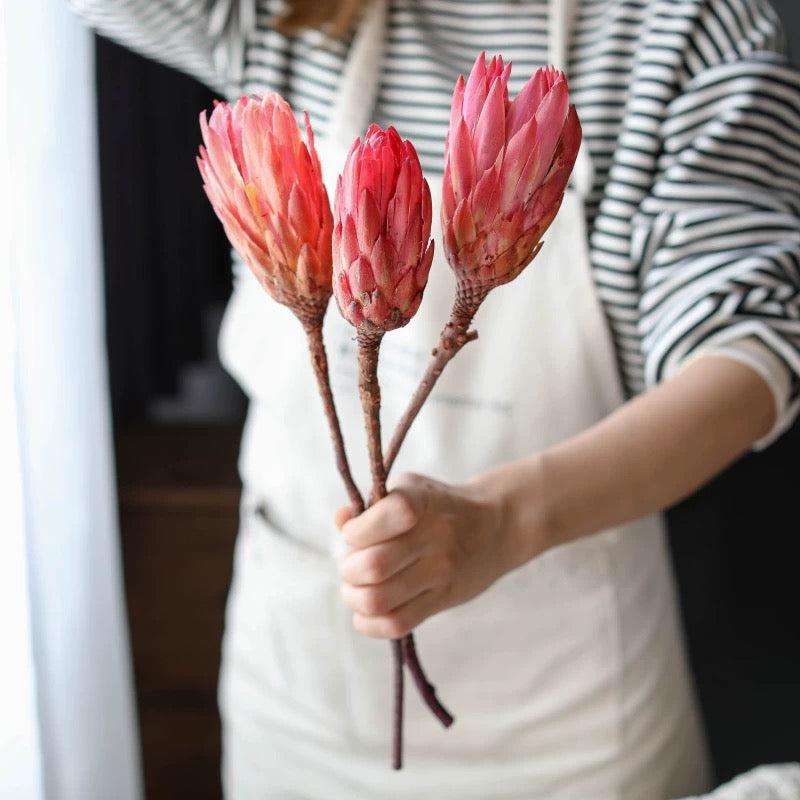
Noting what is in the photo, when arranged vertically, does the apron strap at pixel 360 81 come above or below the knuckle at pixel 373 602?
above

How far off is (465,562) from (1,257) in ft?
1.13

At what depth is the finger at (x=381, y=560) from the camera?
519 millimetres

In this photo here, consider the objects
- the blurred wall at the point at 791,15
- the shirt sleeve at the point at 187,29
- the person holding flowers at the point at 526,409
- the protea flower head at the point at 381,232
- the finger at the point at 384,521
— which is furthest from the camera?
the blurred wall at the point at 791,15

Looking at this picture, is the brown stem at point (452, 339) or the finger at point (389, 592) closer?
the brown stem at point (452, 339)

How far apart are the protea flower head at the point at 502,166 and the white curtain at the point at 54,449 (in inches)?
13.2

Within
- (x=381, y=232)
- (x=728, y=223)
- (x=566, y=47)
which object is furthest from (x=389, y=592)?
(x=566, y=47)

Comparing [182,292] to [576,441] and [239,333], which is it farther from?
[576,441]

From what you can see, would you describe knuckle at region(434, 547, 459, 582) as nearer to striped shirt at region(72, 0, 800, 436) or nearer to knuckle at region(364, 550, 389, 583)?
knuckle at region(364, 550, 389, 583)

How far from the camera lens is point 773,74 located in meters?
0.70

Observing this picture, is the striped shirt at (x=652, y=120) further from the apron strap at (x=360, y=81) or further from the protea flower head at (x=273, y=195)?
the protea flower head at (x=273, y=195)

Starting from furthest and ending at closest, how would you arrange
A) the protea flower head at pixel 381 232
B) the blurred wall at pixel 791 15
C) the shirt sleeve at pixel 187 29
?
1. the blurred wall at pixel 791 15
2. the shirt sleeve at pixel 187 29
3. the protea flower head at pixel 381 232

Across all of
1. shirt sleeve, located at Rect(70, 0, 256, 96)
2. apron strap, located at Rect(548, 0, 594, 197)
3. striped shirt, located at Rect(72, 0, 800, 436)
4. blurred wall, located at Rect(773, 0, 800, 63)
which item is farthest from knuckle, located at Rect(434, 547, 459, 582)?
blurred wall, located at Rect(773, 0, 800, 63)

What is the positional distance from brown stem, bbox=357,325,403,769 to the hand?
0.6 inches

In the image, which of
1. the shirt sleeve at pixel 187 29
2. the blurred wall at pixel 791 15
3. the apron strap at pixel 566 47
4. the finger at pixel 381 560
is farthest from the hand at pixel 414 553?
the blurred wall at pixel 791 15
